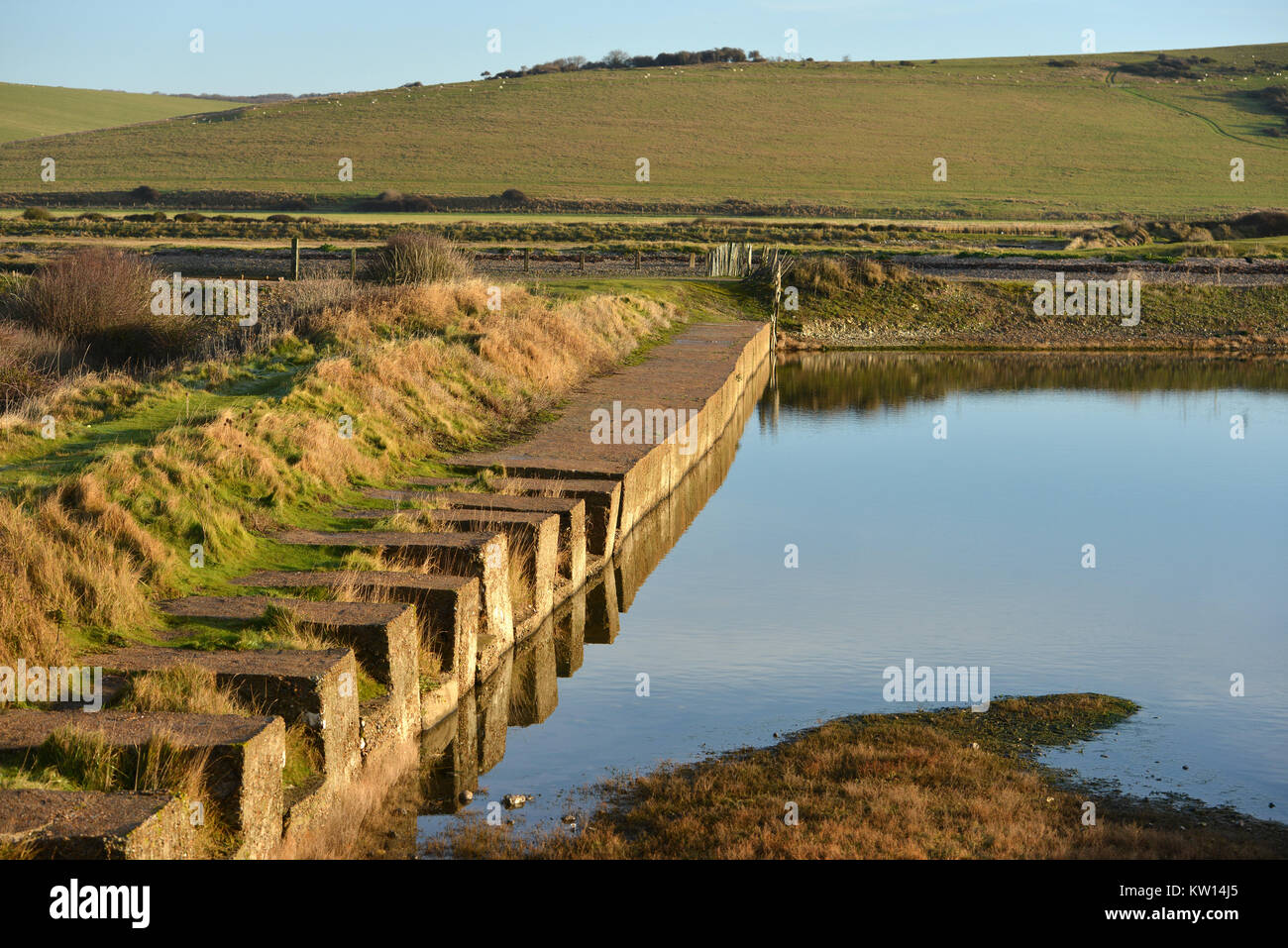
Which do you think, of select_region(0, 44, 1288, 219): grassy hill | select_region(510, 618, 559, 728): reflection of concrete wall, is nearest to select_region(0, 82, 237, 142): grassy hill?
select_region(0, 44, 1288, 219): grassy hill

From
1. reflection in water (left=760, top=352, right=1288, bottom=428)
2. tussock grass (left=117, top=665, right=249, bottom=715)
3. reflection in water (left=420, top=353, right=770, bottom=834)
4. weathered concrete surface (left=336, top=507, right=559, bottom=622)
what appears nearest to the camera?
tussock grass (left=117, top=665, right=249, bottom=715)

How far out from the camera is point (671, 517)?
1734cm

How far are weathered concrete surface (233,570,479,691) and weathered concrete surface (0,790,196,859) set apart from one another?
357 cm

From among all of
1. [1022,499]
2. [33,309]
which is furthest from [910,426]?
[33,309]

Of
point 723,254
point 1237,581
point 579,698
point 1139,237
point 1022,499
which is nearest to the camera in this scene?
point 579,698

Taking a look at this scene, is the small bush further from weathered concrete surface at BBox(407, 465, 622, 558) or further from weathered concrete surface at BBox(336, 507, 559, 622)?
weathered concrete surface at BBox(336, 507, 559, 622)

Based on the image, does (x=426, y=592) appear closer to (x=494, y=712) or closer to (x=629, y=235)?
(x=494, y=712)

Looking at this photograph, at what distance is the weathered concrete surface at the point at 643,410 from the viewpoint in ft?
47.7

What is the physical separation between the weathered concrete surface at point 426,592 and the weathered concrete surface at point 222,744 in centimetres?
260

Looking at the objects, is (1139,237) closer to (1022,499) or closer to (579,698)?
(1022,499)

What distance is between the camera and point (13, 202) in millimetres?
86250

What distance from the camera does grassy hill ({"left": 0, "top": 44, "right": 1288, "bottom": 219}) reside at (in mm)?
93250
